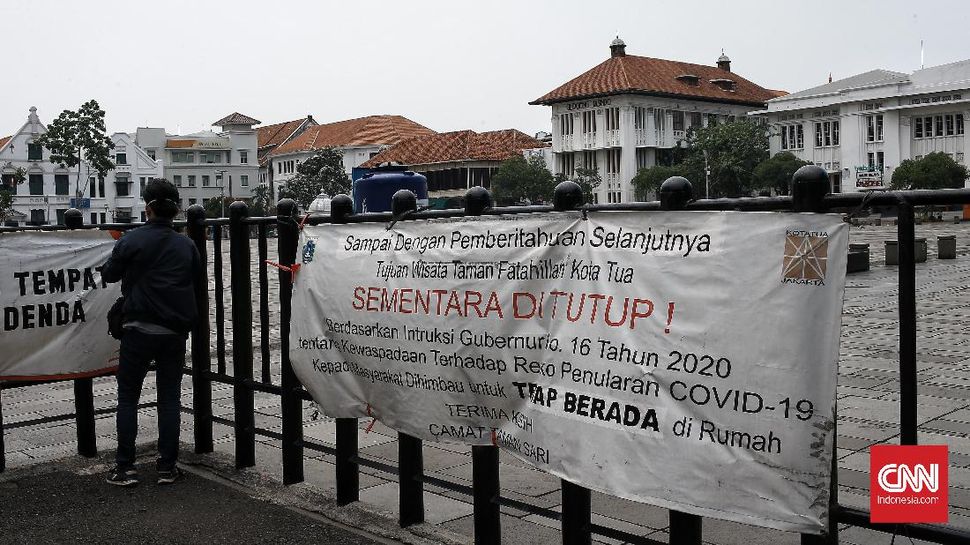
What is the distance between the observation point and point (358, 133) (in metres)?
129

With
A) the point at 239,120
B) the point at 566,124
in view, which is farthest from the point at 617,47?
the point at 239,120

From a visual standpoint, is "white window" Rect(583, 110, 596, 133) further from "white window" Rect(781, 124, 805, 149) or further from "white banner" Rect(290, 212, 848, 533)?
"white banner" Rect(290, 212, 848, 533)

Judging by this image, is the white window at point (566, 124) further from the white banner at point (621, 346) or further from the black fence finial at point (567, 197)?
the black fence finial at point (567, 197)

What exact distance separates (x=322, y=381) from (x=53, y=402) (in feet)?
15.2

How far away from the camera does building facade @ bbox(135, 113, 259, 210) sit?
433ft

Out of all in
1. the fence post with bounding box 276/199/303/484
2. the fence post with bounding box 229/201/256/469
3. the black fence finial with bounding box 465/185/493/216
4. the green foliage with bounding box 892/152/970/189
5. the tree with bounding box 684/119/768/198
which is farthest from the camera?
the tree with bounding box 684/119/768/198

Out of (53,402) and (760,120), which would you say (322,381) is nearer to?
(53,402)

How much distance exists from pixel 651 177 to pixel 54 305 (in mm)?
79838

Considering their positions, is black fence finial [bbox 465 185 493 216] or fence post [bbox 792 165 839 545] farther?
black fence finial [bbox 465 185 493 216]

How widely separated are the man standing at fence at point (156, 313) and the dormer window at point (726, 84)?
104919mm

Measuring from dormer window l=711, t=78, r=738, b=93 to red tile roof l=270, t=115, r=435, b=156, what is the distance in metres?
39.7

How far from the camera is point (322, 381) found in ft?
17.9

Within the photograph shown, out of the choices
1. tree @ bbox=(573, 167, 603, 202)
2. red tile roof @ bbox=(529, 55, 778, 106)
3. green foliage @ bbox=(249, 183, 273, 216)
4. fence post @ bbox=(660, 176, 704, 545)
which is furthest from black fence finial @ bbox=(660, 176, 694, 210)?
green foliage @ bbox=(249, 183, 273, 216)

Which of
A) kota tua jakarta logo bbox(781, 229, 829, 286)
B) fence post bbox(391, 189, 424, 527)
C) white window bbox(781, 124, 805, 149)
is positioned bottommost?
fence post bbox(391, 189, 424, 527)
